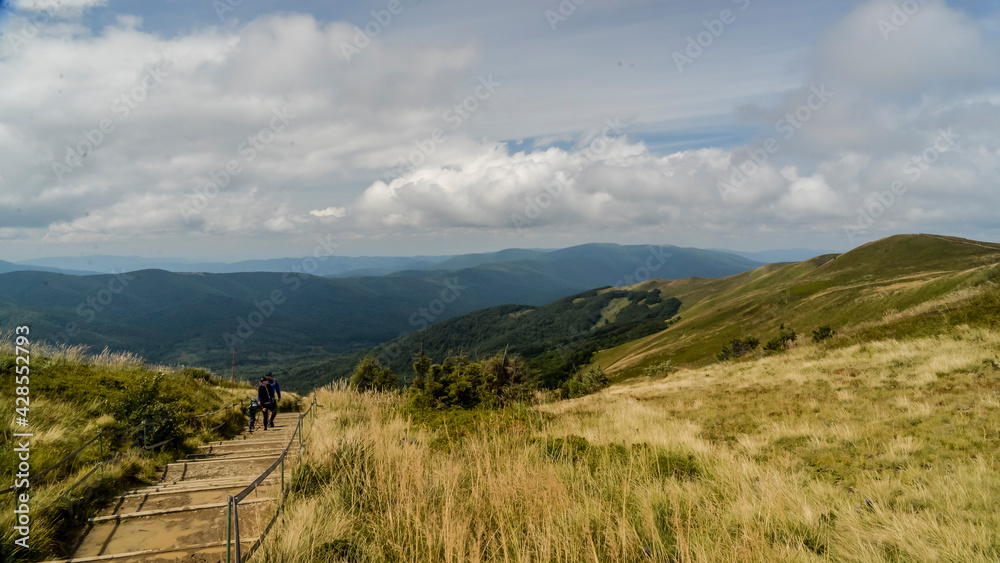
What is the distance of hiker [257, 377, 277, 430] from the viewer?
13.6 meters

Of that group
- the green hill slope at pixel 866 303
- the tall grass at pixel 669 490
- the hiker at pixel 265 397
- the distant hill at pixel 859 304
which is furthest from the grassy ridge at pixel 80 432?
the green hill slope at pixel 866 303

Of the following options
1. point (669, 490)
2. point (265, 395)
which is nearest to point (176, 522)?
point (669, 490)

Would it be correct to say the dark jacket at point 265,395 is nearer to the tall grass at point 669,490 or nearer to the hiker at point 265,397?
the hiker at point 265,397

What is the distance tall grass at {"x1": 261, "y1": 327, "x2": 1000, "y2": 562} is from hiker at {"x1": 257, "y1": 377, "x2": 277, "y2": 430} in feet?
15.4

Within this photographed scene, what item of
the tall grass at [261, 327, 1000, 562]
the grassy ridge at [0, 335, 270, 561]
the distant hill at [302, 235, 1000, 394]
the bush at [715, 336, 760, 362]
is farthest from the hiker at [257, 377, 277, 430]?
the bush at [715, 336, 760, 362]

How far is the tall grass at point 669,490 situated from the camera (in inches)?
145

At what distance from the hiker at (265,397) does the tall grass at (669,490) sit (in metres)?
4.70

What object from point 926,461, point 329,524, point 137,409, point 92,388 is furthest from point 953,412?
point 92,388

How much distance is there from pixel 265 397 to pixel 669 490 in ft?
43.0

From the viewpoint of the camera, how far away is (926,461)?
640cm

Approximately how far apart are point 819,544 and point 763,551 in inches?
52.4

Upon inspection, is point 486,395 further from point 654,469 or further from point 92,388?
point 92,388

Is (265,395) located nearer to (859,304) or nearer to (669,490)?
(669,490)

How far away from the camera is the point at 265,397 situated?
45.1 ft
